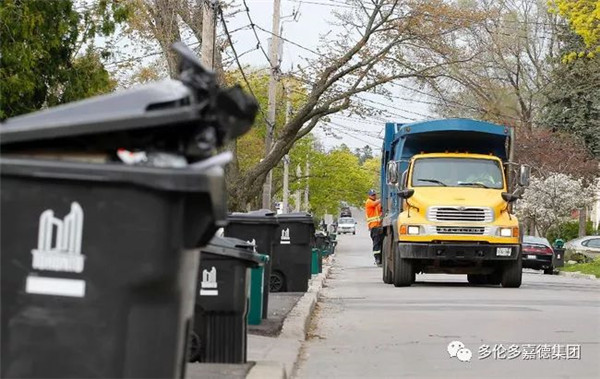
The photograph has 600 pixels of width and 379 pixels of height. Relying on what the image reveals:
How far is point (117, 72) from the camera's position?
3716cm

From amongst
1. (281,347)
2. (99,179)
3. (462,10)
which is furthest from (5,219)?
(462,10)

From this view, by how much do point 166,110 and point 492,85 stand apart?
29075 mm

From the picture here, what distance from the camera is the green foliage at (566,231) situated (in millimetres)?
52994

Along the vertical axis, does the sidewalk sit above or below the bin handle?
below

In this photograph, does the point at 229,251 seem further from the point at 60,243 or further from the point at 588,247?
the point at 588,247

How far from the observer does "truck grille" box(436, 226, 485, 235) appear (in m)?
19.1

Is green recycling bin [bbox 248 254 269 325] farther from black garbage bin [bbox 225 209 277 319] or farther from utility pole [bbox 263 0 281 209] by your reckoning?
utility pole [bbox 263 0 281 209]

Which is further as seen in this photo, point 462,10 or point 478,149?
point 462,10

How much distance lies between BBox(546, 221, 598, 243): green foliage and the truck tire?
33.0m

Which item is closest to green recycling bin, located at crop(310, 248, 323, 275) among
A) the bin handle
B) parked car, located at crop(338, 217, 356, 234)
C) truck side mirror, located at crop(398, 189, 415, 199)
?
truck side mirror, located at crop(398, 189, 415, 199)

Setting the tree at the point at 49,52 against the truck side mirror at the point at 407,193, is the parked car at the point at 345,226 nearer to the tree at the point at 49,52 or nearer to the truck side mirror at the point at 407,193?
the truck side mirror at the point at 407,193

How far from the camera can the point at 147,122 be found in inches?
169

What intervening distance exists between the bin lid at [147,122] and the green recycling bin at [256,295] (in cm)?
580

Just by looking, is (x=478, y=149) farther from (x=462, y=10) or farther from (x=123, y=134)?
(x=123, y=134)
